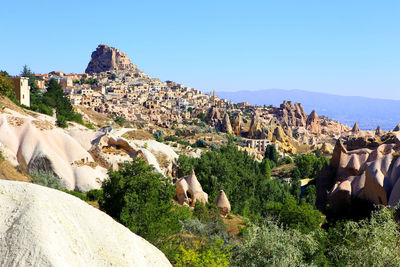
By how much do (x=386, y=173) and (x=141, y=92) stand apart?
158789mm

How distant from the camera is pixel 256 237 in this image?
19.9 m

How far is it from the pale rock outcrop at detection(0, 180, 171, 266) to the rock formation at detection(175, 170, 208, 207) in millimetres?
21836

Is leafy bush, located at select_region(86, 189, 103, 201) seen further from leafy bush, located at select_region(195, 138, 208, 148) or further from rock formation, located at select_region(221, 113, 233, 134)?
rock formation, located at select_region(221, 113, 233, 134)

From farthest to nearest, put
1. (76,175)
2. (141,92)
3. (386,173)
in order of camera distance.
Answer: (141,92)
(386,173)
(76,175)

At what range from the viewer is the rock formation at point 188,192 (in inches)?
1399

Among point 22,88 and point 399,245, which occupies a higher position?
point 22,88

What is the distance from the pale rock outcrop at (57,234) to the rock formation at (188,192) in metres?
21.8

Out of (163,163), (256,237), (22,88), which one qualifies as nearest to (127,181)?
(256,237)

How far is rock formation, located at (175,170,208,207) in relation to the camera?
117ft

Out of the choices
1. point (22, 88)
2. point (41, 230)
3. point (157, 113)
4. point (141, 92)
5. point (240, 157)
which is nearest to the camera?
point (41, 230)

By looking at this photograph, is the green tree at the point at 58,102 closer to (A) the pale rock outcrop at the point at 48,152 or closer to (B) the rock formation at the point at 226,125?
(A) the pale rock outcrop at the point at 48,152

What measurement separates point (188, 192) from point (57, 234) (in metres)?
26.3

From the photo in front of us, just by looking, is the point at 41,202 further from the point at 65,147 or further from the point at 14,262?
the point at 65,147

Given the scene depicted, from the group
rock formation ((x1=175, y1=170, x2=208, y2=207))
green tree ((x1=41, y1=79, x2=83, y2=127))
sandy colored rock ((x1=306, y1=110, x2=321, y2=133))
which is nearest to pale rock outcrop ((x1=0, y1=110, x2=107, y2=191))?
rock formation ((x1=175, y1=170, x2=208, y2=207))
